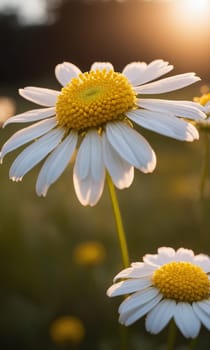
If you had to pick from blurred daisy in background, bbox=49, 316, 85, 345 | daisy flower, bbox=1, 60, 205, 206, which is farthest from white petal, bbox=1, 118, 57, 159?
blurred daisy in background, bbox=49, 316, 85, 345

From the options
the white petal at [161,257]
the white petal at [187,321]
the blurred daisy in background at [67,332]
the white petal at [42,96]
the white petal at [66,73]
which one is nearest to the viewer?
the white petal at [187,321]

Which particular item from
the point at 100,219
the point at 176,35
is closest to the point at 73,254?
the point at 100,219

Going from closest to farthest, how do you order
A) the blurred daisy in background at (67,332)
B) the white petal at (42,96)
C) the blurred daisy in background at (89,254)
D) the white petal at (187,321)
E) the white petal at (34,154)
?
the white petal at (187,321)
the white petal at (34,154)
the white petal at (42,96)
the blurred daisy in background at (67,332)
the blurred daisy in background at (89,254)

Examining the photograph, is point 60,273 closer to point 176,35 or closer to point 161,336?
point 161,336

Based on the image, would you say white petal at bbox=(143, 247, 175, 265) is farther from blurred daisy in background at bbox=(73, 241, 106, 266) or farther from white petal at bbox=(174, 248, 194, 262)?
A: blurred daisy in background at bbox=(73, 241, 106, 266)

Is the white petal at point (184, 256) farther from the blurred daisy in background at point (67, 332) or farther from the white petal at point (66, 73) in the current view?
the blurred daisy in background at point (67, 332)

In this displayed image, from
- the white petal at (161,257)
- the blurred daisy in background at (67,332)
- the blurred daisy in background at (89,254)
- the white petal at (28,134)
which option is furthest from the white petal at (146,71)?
the blurred daisy in background at (89,254)
